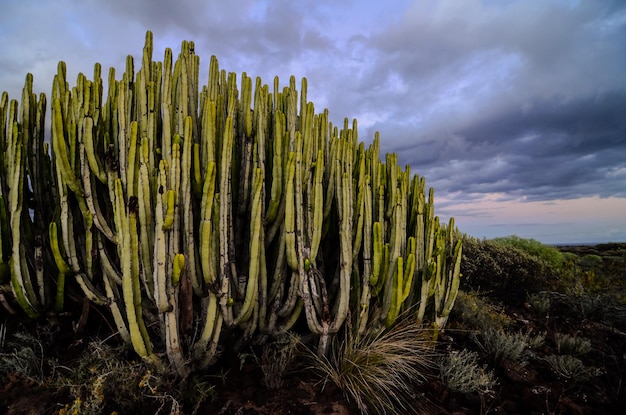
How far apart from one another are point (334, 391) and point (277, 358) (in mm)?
513

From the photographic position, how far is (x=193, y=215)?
120 inches

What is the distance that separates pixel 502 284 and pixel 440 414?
4.35 meters

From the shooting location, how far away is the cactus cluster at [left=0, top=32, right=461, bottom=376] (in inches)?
107

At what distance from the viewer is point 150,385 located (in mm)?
2574

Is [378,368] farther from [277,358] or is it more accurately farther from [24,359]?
[24,359]

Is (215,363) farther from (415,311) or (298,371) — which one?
(415,311)

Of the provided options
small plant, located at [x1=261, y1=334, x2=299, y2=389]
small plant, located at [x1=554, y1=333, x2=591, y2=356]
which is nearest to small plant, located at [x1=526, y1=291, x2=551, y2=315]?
small plant, located at [x1=554, y1=333, x2=591, y2=356]

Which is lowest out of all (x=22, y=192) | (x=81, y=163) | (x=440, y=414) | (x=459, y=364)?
(x=440, y=414)

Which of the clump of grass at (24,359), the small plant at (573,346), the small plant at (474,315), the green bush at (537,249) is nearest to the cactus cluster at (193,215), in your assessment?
the clump of grass at (24,359)

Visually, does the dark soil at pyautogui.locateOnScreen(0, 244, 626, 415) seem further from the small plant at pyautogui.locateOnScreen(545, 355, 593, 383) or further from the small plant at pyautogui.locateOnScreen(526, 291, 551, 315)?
the small plant at pyautogui.locateOnScreen(526, 291, 551, 315)

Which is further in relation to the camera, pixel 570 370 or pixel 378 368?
pixel 570 370

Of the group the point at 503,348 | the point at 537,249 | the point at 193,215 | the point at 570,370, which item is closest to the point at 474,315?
the point at 503,348

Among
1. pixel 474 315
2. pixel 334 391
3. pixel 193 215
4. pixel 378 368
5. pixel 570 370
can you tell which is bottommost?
pixel 570 370

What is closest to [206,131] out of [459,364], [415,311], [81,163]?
[81,163]
